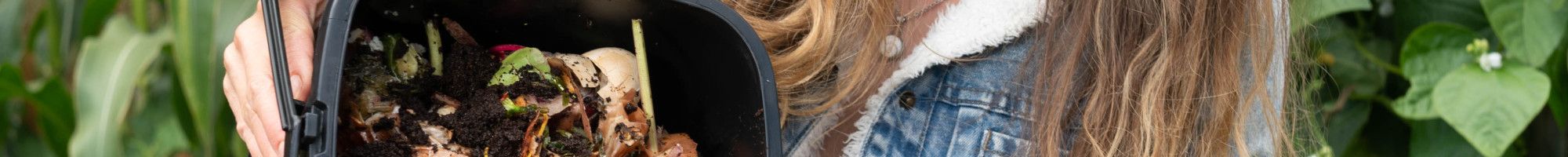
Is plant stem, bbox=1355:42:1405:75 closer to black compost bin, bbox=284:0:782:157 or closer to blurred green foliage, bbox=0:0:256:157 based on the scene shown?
black compost bin, bbox=284:0:782:157

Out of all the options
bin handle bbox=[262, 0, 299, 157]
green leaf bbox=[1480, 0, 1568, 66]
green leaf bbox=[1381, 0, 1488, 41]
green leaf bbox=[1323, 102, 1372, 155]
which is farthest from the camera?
green leaf bbox=[1323, 102, 1372, 155]

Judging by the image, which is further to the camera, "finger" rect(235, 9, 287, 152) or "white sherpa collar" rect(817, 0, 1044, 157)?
"white sherpa collar" rect(817, 0, 1044, 157)

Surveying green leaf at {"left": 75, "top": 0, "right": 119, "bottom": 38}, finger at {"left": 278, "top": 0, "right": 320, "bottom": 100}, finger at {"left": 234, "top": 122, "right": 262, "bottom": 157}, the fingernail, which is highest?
finger at {"left": 278, "top": 0, "right": 320, "bottom": 100}

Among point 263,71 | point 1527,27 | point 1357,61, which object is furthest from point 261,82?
point 1357,61

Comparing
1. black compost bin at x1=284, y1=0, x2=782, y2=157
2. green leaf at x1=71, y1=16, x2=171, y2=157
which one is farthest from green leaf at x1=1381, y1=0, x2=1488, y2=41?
green leaf at x1=71, y1=16, x2=171, y2=157

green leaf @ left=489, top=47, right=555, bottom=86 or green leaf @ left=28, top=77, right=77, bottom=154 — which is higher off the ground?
green leaf @ left=489, top=47, right=555, bottom=86

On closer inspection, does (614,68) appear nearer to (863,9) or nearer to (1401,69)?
(863,9)

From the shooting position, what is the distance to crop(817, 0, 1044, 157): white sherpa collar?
470 mm

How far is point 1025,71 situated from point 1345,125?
26.7 inches

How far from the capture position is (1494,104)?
82 centimetres

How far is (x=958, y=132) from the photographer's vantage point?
1.64 feet

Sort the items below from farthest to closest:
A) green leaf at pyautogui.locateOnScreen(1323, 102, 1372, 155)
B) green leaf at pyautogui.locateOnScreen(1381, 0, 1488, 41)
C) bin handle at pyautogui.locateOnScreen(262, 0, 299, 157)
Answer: green leaf at pyautogui.locateOnScreen(1323, 102, 1372, 155) < green leaf at pyautogui.locateOnScreen(1381, 0, 1488, 41) < bin handle at pyautogui.locateOnScreen(262, 0, 299, 157)

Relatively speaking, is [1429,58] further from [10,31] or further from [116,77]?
[10,31]

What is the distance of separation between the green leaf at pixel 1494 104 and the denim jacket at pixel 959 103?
0.40 meters
